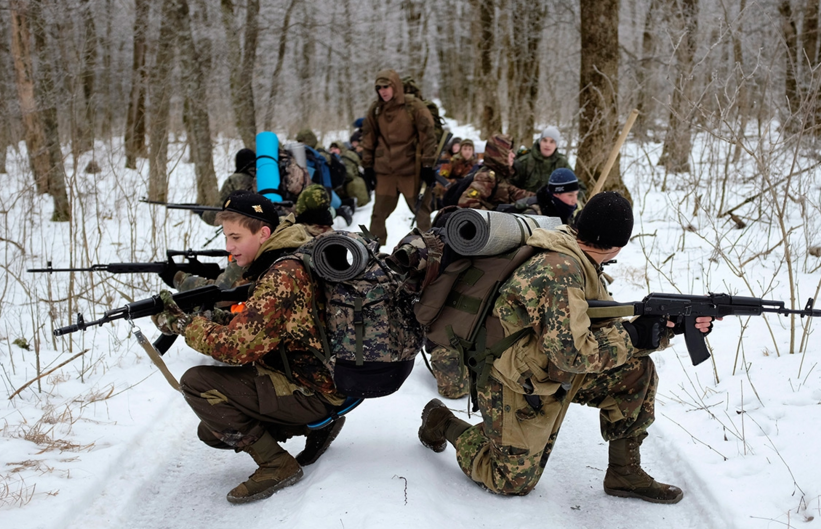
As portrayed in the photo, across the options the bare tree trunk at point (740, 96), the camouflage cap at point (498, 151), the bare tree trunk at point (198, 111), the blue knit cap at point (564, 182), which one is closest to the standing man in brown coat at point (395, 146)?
the camouflage cap at point (498, 151)

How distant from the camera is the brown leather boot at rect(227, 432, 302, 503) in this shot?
3018 millimetres

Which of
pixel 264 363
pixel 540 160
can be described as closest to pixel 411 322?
pixel 264 363

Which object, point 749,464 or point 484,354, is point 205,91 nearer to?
point 484,354

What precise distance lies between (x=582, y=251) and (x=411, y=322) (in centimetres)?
88

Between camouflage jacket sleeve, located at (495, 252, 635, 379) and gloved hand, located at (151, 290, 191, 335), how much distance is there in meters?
1.47

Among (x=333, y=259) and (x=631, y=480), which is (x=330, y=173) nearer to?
(x=333, y=259)

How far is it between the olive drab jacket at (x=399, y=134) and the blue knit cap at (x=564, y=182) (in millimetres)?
3022

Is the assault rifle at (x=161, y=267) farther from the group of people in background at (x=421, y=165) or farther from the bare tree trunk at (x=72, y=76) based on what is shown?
the group of people in background at (x=421, y=165)

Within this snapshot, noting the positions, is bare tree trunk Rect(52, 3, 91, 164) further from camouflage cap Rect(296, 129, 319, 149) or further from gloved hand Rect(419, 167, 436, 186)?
camouflage cap Rect(296, 129, 319, 149)

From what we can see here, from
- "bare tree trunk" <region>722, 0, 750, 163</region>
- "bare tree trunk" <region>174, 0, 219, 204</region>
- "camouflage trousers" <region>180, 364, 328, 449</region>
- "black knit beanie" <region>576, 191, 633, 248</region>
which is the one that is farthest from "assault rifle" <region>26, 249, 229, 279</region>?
"bare tree trunk" <region>174, 0, 219, 204</region>

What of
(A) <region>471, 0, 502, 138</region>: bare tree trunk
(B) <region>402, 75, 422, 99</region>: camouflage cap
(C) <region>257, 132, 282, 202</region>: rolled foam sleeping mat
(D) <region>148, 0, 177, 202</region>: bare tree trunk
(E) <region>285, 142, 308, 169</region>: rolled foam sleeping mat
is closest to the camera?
(D) <region>148, 0, 177, 202</region>: bare tree trunk

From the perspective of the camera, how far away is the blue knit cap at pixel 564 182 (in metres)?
4.80

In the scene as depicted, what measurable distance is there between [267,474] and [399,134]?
540cm

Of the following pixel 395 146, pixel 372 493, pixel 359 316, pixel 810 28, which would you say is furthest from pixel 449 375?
pixel 810 28
